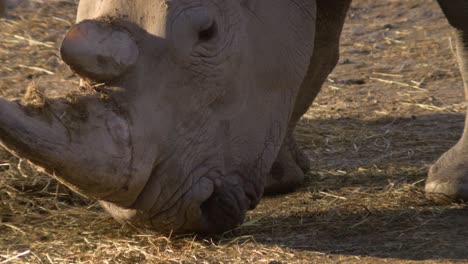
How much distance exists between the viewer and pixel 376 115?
279 inches

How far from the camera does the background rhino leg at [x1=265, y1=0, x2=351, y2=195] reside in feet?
17.7

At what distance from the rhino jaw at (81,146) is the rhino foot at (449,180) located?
5.28 ft

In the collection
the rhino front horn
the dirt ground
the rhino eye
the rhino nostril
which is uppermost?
the rhino eye

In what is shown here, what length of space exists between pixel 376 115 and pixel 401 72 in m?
1.11

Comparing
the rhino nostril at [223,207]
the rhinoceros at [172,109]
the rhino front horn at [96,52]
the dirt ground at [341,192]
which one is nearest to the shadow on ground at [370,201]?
the dirt ground at [341,192]

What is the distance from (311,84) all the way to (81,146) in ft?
6.68

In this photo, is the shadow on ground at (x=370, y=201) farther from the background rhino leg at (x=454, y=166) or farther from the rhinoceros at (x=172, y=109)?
the rhinoceros at (x=172, y=109)

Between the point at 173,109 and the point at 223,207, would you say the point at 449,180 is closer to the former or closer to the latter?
the point at 223,207

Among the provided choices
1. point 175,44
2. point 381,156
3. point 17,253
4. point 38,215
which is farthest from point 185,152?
point 381,156

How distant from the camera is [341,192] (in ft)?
17.7

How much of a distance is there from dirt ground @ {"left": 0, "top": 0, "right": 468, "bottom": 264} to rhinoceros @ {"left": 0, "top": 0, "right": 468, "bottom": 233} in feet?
0.88

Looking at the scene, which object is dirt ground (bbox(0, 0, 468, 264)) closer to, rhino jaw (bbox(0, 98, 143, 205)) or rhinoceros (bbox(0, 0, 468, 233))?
rhinoceros (bbox(0, 0, 468, 233))

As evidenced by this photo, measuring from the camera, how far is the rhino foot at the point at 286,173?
5414 mm

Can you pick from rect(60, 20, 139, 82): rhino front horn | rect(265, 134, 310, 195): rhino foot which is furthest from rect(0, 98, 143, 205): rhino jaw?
rect(265, 134, 310, 195): rhino foot
